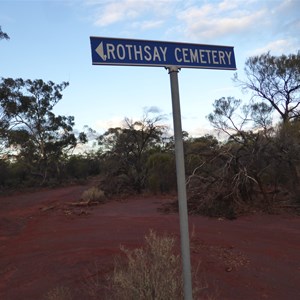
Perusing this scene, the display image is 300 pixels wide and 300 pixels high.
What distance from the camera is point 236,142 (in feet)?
56.6

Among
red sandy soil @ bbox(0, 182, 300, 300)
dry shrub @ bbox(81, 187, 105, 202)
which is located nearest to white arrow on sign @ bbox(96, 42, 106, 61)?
red sandy soil @ bbox(0, 182, 300, 300)

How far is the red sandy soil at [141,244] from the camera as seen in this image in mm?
6062

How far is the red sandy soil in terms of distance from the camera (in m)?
6.06

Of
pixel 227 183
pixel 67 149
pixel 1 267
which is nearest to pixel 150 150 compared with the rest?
pixel 227 183

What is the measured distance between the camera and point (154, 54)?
285 centimetres

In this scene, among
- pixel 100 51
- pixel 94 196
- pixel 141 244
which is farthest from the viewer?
pixel 94 196

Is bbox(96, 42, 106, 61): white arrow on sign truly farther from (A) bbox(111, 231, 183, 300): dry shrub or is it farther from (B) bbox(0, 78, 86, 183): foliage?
(B) bbox(0, 78, 86, 183): foliage

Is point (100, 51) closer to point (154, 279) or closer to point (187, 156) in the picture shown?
point (154, 279)

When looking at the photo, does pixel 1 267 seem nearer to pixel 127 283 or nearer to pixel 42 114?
pixel 127 283

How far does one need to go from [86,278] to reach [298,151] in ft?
38.7

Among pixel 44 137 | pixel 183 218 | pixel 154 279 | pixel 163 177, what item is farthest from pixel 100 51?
pixel 44 137

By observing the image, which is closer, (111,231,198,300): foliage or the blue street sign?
the blue street sign

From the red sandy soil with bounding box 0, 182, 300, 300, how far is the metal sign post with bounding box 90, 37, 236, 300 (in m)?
2.14

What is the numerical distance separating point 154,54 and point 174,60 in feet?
0.54
